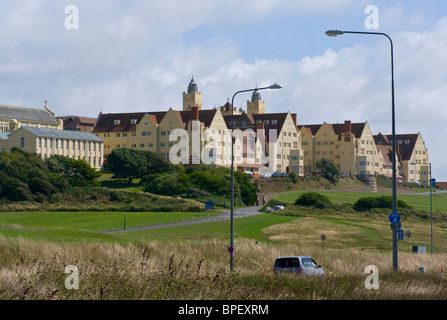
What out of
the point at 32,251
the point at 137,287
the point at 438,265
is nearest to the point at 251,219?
the point at 438,265

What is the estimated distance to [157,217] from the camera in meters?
80.6

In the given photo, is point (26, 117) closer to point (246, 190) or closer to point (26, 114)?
point (26, 114)

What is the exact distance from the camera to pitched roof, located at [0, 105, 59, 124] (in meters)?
141

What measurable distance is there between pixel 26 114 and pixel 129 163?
43648 millimetres

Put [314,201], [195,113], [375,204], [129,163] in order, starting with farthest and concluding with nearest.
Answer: [195,113] → [129,163] → [314,201] → [375,204]

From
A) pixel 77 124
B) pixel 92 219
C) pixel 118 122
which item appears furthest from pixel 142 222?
pixel 77 124

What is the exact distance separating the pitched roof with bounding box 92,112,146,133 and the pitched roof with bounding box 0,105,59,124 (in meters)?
12.8

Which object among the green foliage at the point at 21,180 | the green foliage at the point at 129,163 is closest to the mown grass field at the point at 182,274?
the green foliage at the point at 21,180

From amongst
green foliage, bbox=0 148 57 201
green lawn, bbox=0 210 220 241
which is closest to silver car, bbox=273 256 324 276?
green lawn, bbox=0 210 220 241

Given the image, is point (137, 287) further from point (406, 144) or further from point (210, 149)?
point (406, 144)

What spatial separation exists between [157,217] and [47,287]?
210ft

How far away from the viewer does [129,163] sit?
363 ft

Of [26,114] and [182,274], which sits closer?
[182,274]

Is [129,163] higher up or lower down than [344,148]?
lower down
